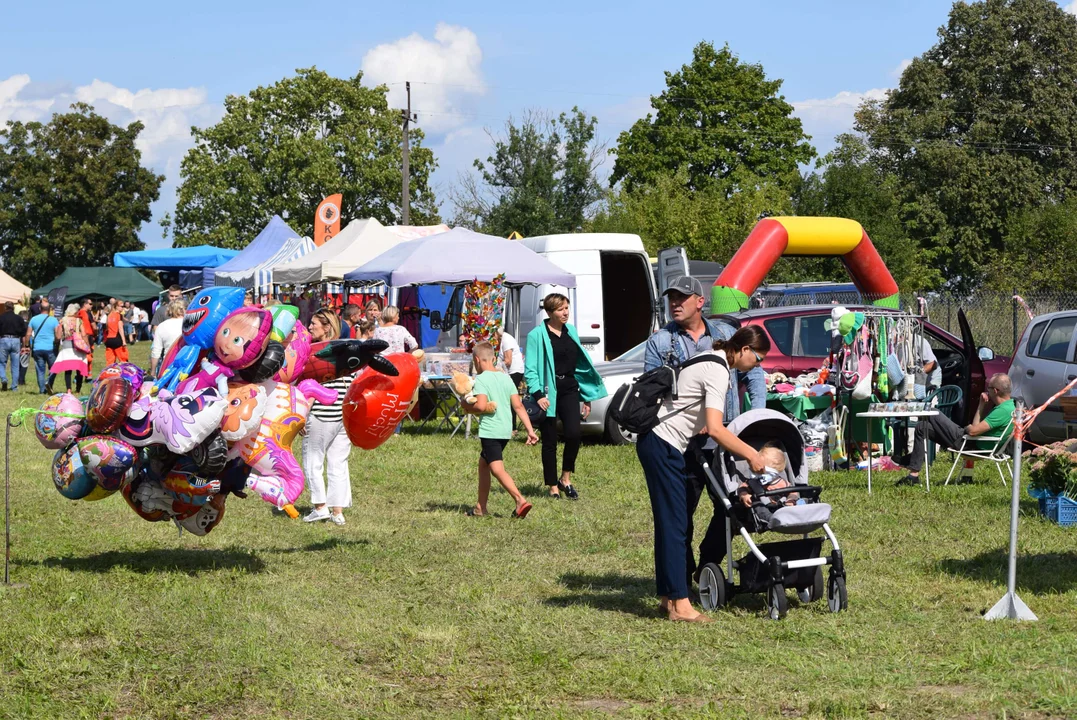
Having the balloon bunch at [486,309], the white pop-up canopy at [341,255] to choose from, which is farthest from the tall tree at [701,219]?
the balloon bunch at [486,309]

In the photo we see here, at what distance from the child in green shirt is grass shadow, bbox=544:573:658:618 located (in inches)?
88.3

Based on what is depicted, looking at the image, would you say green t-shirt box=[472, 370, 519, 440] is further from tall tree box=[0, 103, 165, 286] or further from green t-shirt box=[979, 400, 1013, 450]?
tall tree box=[0, 103, 165, 286]

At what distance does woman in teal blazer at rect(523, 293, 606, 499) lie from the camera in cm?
1139

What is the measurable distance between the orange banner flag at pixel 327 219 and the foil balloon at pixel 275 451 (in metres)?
25.5

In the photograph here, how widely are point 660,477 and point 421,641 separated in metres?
1.51

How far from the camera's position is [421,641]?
638 cm

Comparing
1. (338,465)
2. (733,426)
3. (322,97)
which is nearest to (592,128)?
(322,97)

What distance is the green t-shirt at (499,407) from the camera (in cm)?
1030

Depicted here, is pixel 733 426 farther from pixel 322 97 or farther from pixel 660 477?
pixel 322 97

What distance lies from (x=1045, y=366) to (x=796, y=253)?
184 inches

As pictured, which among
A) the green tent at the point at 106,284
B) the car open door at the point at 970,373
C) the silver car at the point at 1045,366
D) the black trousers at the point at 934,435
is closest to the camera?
the black trousers at the point at 934,435

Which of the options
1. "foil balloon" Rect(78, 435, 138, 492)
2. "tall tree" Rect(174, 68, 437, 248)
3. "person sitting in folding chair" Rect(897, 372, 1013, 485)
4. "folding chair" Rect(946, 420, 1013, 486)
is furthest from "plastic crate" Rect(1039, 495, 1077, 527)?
"tall tree" Rect(174, 68, 437, 248)

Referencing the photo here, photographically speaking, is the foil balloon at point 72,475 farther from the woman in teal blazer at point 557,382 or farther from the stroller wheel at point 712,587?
the woman in teal blazer at point 557,382

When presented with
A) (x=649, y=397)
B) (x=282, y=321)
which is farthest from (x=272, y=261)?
(x=649, y=397)
